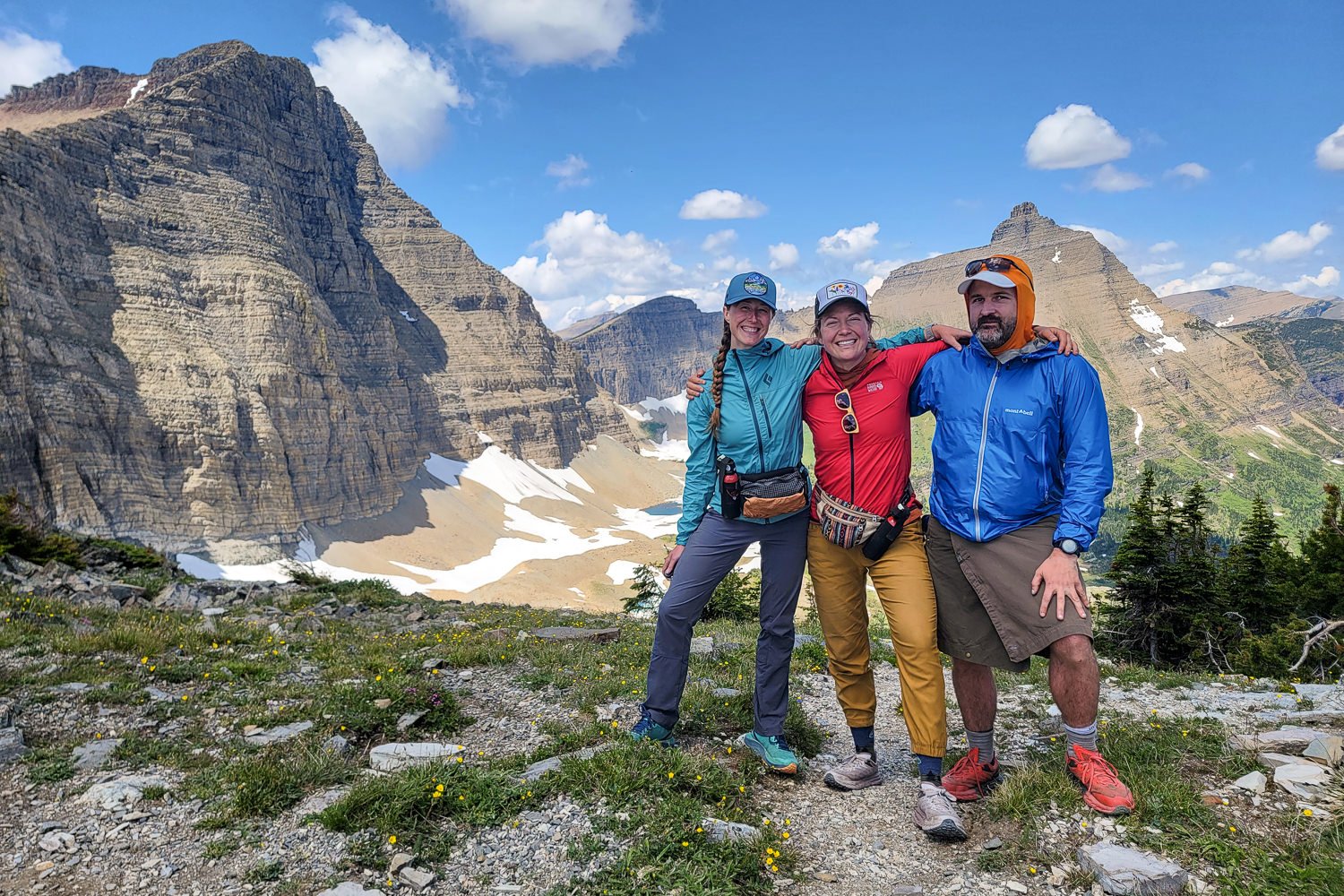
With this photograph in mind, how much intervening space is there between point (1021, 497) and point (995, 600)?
2.42 ft

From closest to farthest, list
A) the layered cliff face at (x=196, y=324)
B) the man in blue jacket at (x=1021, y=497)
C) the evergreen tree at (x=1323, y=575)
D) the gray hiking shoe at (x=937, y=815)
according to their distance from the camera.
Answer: the man in blue jacket at (x=1021, y=497) → the gray hiking shoe at (x=937, y=815) → the evergreen tree at (x=1323, y=575) → the layered cliff face at (x=196, y=324)

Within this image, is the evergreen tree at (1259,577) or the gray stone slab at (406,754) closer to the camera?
the gray stone slab at (406,754)

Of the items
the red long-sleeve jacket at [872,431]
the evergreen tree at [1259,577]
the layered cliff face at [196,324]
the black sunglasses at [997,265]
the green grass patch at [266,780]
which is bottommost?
the evergreen tree at [1259,577]

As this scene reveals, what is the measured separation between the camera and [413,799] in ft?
14.7

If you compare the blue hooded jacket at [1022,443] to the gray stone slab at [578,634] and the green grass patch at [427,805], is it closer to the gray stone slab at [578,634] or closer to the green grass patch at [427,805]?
the green grass patch at [427,805]

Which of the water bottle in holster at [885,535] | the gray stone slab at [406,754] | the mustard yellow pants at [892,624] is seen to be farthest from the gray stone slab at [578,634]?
the water bottle in holster at [885,535]

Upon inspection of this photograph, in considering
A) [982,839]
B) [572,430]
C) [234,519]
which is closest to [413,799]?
[982,839]

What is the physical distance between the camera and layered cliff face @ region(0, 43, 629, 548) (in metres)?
64.0

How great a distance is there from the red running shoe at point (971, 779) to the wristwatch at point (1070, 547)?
1825 mm

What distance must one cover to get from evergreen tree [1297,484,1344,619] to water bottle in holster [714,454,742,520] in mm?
21073

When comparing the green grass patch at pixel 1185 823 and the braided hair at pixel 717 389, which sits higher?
the braided hair at pixel 717 389

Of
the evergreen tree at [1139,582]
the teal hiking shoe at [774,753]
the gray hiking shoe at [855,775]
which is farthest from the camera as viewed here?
the evergreen tree at [1139,582]

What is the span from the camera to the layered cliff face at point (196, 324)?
6400 centimetres

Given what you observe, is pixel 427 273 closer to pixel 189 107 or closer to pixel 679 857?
pixel 189 107
